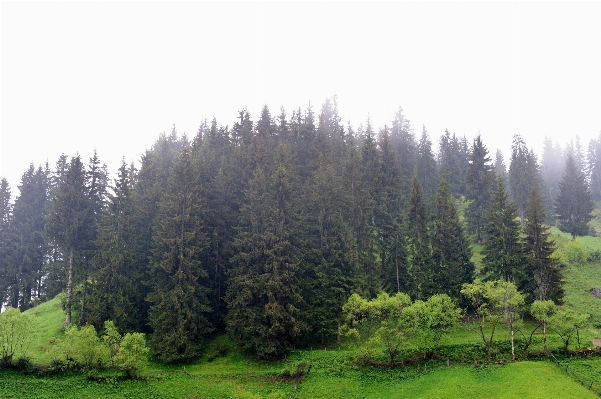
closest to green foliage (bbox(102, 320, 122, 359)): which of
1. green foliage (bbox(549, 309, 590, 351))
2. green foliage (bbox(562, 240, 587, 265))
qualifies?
green foliage (bbox(549, 309, 590, 351))

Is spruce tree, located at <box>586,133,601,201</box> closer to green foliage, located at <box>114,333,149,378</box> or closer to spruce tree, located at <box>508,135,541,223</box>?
spruce tree, located at <box>508,135,541,223</box>

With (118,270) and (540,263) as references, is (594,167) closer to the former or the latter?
(540,263)

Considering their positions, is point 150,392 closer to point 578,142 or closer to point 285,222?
point 285,222

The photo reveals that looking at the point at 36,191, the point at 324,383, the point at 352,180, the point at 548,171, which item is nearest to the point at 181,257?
the point at 324,383

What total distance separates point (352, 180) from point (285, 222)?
16.5m

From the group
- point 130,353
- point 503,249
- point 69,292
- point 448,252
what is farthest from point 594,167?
point 69,292

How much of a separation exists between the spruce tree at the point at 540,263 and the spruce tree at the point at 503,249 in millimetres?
1143

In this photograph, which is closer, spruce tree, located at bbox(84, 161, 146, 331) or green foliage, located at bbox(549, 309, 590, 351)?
green foliage, located at bbox(549, 309, 590, 351)

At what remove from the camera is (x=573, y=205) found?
75.1m

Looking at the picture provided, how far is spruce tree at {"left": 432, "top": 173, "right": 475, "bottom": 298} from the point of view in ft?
153

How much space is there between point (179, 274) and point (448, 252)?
115 feet

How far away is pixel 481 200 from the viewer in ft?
228

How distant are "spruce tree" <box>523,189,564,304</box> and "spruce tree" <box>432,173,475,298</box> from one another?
23.3 ft

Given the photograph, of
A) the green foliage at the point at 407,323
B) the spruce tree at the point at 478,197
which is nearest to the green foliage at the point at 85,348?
the green foliage at the point at 407,323
